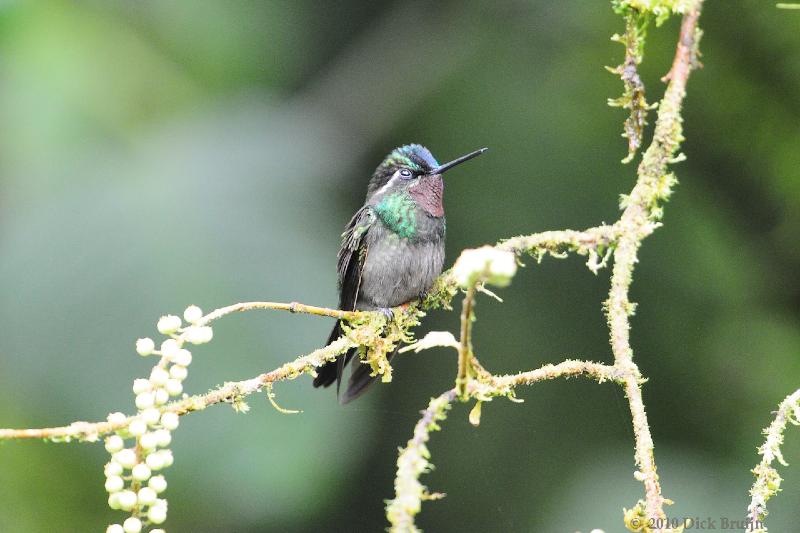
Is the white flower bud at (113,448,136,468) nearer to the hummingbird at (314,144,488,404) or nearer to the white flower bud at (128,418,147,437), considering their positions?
the white flower bud at (128,418,147,437)

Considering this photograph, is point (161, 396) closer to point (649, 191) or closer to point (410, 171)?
point (649, 191)

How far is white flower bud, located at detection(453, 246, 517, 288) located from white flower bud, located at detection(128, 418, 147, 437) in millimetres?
638

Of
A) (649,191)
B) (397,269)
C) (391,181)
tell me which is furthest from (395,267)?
(649,191)

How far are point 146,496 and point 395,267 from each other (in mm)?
2013

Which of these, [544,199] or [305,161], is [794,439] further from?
[305,161]

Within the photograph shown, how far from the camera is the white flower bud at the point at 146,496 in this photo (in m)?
1.58

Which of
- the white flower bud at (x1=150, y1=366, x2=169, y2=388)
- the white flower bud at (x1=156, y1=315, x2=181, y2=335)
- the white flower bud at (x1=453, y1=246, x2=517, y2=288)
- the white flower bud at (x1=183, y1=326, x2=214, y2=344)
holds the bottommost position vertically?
the white flower bud at (x1=453, y1=246, x2=517, y2=288)

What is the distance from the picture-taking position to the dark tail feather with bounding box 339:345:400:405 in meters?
3.45

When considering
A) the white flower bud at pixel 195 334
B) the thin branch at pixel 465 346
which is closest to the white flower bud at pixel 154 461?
the white flower bud at pixel 195 334

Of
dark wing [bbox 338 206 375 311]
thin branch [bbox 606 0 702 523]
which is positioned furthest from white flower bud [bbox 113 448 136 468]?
dark wing [bbox 338 206 375 311]

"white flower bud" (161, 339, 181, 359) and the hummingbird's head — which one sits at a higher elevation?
the hummingbird's head

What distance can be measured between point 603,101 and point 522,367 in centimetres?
119

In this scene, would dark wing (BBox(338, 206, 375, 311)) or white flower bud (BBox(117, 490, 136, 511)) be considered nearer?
white flower bud (BBox(117, 490, 136, 511))

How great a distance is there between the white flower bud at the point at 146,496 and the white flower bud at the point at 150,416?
11 cm
